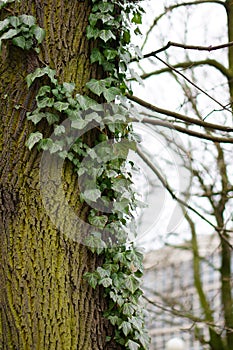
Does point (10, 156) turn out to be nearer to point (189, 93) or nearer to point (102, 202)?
point (102, 202)

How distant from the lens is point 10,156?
8.04 feet

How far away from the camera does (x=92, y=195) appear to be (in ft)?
7.95

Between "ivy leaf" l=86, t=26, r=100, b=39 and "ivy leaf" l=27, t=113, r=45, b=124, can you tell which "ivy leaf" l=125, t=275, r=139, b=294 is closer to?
"ivy leaf" l=27, t=113, r=45, b=124

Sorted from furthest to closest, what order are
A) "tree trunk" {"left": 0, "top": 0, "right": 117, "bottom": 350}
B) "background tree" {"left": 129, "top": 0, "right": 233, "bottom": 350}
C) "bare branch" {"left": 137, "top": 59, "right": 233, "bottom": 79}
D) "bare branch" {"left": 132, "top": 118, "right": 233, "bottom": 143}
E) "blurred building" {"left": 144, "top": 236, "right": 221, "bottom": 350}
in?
"blurred building" {"left": 144, "top": 236, "right": 221, "bottom": 350}
"background tree" {"left": 129, "top": 0, "right": 233, "bottom": 350}
"bare branch" {"left": 137, "top": 59, "right": 233, "bottom": 79}
"bare branch" {"left": 132, "top": 118, "right": 233, "bottom": 143}
"tree trunk" {"left": 0, "top": 0, "right": 117, "bottom": 350}

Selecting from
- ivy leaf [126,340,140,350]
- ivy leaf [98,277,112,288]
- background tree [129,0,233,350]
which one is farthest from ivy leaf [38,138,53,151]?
background tree [129,0,233,350]

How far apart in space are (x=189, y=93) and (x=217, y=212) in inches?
52.3

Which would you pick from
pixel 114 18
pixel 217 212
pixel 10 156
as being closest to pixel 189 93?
pixel 217 212

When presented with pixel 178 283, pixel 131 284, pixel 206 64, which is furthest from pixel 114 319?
pixel 178 283

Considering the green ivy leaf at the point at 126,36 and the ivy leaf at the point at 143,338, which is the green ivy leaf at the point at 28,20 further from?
the ivy leaf at the point at 143,338

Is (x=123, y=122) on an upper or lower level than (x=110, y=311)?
upper

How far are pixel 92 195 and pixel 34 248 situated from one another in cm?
32

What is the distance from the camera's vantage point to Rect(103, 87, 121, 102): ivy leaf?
2508mm

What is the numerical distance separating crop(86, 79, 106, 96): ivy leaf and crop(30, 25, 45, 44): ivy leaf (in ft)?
0.91

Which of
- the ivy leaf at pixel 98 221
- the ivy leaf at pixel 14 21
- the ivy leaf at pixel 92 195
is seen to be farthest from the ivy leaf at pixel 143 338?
the ivy leaf at pixel 14 21
